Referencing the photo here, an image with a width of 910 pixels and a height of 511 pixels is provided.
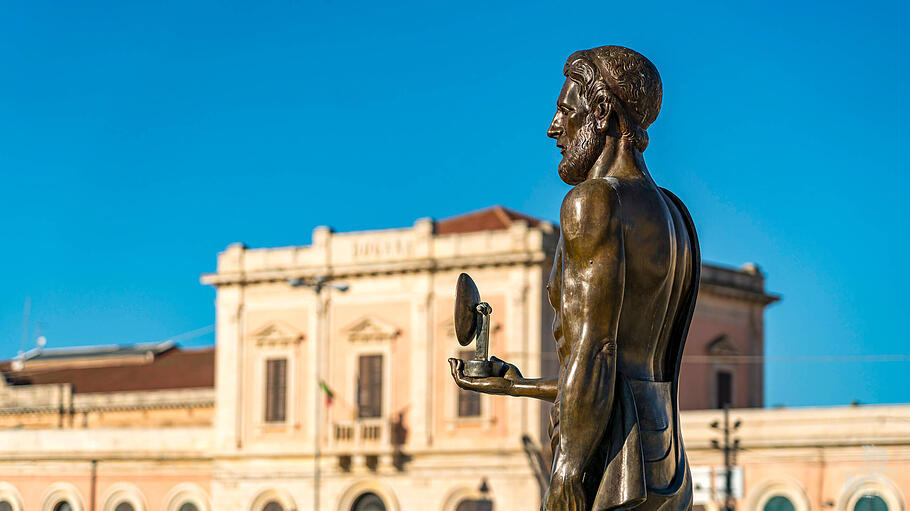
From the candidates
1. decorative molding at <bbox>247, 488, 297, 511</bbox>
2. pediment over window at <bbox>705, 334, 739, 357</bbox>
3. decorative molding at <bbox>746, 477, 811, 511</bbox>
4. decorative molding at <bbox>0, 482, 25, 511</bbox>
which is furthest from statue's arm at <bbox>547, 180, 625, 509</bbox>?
decorative molding at <bbox>0, 482, 25, 511</bbox>

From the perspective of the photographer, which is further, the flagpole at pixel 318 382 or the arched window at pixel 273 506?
the arched window at pixel 273 506

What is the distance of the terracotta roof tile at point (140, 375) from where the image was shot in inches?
1587

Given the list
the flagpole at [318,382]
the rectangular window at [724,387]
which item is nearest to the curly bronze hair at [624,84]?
the flagpole at [318,382]

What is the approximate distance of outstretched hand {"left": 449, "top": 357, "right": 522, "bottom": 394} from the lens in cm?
366

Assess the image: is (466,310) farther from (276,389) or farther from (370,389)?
(276,389)

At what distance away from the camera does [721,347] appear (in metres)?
34.6

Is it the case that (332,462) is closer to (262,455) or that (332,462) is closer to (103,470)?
(262,455)

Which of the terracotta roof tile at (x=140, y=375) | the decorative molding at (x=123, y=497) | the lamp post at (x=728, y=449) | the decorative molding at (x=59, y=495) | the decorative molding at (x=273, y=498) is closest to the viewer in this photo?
the lamp post at (x=728, y=449)

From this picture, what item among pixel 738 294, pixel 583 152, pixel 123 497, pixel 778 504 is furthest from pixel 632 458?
pixel 123 497

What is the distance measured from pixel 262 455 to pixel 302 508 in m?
1.56

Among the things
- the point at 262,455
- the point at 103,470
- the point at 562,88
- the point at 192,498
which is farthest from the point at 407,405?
the point at 562,88

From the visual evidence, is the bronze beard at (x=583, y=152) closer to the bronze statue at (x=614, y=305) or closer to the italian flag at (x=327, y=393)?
the bronze statue at (x=614, y=305)

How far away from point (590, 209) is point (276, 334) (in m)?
30.4

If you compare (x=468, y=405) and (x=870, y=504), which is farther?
(x=468, y=405)
